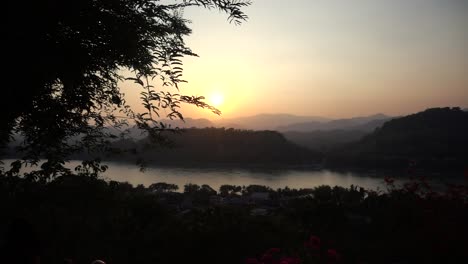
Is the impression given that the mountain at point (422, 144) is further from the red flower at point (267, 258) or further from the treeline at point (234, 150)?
the red flower at point (267, 258)

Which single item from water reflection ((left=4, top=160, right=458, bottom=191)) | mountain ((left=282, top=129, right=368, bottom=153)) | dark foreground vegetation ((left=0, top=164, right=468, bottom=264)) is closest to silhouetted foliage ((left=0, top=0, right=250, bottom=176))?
dark foreground vegetation ((left=0, top=164, right=468, bottom=264))

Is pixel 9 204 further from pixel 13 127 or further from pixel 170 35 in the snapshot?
pixel 170 35

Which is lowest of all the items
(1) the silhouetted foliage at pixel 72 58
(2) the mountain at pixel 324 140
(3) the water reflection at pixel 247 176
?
(3) the water reflection at pixel 247 176

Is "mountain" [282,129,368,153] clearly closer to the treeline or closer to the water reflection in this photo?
the treeline

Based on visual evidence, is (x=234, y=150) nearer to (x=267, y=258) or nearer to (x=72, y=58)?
(x=267, y=258)

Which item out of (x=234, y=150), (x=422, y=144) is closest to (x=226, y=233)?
(x=422, y=144)

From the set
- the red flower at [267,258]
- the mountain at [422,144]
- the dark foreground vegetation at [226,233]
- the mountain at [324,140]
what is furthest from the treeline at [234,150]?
the red flower at [267,258]

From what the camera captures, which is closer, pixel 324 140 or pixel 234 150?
pixel 234 150

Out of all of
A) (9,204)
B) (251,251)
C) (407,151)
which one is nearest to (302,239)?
(251,251)

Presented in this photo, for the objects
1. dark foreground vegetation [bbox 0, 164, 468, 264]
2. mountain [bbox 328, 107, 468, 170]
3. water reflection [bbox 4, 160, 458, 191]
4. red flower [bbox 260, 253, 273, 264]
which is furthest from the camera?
mountain [bbox 328, 107, 468, 170]
